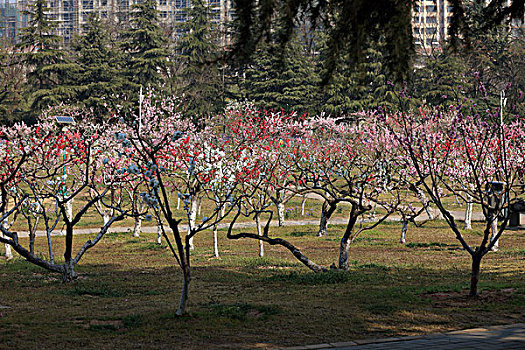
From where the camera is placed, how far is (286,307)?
30.5 ft

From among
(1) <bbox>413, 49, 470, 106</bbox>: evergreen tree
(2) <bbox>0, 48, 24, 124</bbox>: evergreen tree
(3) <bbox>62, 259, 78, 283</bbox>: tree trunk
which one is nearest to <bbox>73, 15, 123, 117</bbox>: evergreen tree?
(2) <bbox>0, 48, 24, 124</bbox>: evergreen tree

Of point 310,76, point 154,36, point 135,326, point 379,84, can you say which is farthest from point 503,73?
point 135,326

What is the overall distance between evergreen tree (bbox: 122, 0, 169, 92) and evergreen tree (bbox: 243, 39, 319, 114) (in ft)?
25.0

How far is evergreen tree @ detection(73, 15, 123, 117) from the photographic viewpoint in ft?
160

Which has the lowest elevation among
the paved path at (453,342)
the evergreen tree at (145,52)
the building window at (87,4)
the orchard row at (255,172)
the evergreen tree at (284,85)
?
the paved path at (453,342)

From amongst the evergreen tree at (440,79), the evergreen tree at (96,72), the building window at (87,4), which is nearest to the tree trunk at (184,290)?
the evergreen tree at (440,79)

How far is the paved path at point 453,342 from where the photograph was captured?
6.79 meters

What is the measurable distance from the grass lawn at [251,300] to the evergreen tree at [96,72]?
108ft

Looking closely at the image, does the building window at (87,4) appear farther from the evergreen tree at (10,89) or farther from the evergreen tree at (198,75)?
the evergreen tree at (198,75)

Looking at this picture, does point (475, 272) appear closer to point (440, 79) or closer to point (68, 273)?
point (68, 273)

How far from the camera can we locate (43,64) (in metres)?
50.8

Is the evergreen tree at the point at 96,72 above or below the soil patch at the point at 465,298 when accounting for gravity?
above

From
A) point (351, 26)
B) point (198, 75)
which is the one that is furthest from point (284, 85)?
point (351, 26)

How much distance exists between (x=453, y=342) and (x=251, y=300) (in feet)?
12.8
